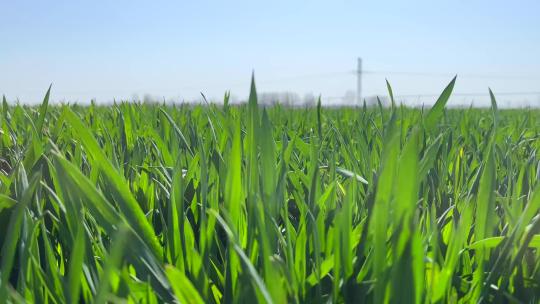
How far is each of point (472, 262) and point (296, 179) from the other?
24 cm

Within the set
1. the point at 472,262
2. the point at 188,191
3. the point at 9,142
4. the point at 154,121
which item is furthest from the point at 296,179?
the point at 154,121

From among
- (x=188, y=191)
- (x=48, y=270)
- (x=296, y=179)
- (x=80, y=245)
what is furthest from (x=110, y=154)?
(x=80, y=245)

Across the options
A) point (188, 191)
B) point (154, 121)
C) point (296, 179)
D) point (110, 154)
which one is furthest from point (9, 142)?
point (296, 179)

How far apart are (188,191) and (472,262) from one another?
35 centimetres

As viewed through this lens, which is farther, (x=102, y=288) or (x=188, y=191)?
(x=188, y=191)

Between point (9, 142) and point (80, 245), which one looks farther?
point (9, 142)

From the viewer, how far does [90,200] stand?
0.38 metres

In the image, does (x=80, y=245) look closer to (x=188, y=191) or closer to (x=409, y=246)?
(x=409, y=246)

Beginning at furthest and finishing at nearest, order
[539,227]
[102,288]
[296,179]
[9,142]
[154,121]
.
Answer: [154,121]
[9,142]
[296,179]
[539,227]
[102,288]

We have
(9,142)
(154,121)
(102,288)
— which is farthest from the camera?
(154,121)

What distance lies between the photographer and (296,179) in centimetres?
65

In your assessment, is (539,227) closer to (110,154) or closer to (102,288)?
(102,288)

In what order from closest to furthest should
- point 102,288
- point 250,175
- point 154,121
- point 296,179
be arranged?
point 102,288 → point 250,175 → point 296,179 → point 154,121

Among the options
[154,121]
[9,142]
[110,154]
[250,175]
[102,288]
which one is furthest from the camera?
[154,121]
